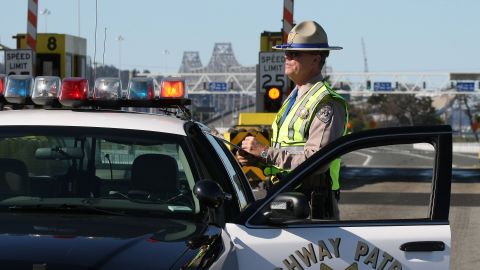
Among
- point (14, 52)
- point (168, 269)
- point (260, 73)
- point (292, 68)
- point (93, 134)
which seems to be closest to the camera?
point (168, 269)

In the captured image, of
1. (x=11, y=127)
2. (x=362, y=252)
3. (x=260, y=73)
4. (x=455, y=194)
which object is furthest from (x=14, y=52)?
(x=362, y=252)

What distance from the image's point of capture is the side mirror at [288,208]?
14.6ft

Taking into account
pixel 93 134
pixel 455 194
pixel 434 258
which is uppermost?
pixel 93 134

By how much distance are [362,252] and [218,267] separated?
73 centimetres

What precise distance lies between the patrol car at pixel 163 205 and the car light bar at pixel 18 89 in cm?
30

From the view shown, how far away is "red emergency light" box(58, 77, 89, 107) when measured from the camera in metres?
5.62

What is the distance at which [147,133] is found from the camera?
5.04m

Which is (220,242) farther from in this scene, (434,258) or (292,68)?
(292,68)

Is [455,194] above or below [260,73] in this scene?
below

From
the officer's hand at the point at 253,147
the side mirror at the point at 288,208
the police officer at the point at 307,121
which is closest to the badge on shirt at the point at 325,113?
the police officer at the point at 307,121

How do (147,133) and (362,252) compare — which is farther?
(147,133)

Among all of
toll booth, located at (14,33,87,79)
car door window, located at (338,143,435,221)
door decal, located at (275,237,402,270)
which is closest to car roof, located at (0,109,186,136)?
door decal, located at (275,237,402,270)

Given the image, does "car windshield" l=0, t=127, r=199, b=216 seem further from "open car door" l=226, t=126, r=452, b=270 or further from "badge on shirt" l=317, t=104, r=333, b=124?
"badge on shirt" l=317, t=104, r=333, b=124

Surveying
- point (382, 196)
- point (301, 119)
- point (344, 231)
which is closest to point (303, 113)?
point (301, 119)
